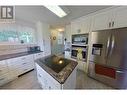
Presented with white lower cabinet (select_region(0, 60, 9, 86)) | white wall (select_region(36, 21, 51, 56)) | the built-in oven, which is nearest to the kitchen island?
white lower cabinet (select_region(0, 60, 9, 86))

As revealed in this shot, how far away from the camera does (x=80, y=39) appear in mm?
3154

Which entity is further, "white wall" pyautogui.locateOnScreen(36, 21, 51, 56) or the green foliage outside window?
"white wall" pyautogui.locateOnScreen(36, 21, 51, 56)

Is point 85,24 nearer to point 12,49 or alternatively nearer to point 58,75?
point 58,75

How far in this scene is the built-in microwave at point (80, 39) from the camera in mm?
2969

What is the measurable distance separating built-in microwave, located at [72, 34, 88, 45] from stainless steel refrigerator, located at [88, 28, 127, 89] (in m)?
0.43

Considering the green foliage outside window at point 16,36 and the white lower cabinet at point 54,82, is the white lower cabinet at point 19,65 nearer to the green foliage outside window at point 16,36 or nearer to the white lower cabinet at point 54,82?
the green foliage outside window at point 16,36

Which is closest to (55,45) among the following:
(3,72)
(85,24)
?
(85,24)

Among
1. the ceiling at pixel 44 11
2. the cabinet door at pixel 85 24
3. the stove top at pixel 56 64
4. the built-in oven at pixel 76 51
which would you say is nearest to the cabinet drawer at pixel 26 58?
the stove top at pixel 56 64

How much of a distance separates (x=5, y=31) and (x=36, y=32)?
1497 millimetres

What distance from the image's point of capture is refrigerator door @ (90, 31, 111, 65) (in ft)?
7.17

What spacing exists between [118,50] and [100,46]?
0.47 metres

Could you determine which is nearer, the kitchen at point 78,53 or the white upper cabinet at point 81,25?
the kitchen at point 78,53

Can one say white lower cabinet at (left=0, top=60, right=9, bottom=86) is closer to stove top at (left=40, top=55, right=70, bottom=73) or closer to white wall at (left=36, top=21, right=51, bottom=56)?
stove top at (left=40, top=55, right=70, bottom=73)
